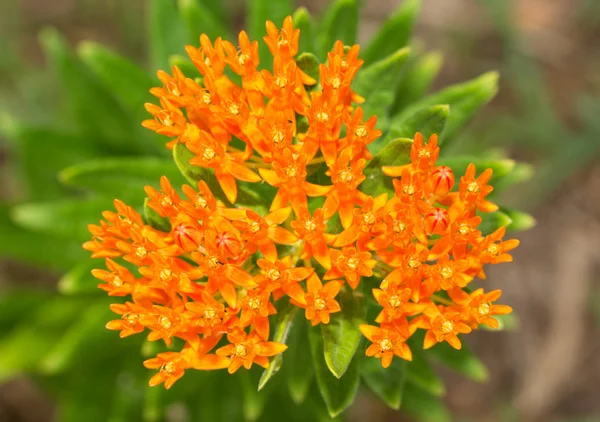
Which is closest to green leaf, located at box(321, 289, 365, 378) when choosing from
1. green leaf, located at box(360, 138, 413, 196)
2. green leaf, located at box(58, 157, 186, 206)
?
green leaf, located at box(360, 138, 413, 196)

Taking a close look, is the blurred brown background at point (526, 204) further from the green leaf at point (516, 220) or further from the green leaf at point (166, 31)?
the green leaf at point (516, 220)

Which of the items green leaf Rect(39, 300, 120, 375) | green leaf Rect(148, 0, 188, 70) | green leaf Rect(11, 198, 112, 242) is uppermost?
green leaf Rect(148, 0, 188, 70)

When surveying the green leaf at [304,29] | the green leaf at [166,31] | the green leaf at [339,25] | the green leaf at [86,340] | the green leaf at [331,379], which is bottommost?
the green leaf at [331,379]

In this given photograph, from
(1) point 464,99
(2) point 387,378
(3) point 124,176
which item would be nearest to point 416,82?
(1) point 464,99

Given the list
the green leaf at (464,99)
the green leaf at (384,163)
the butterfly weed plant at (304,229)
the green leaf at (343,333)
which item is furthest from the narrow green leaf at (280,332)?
the green leaf at (464,99)

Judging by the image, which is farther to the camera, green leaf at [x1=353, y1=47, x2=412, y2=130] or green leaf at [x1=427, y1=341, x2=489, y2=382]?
green leaf at [x1=427, y1=341, x2=489, y2=382]

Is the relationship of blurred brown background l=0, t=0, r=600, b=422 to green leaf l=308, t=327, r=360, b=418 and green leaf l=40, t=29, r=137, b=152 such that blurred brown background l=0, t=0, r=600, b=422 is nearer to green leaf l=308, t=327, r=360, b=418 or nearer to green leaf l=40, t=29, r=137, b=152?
green leaf l=40, t=29, r=137, b=152
